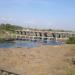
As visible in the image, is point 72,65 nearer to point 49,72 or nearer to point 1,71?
point 49,72

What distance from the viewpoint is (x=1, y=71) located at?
11.0 m

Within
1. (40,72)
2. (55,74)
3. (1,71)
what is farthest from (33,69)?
(1,71)

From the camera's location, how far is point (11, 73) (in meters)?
10.5

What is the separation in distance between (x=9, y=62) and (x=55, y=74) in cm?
560

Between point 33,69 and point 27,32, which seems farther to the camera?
point 27,32

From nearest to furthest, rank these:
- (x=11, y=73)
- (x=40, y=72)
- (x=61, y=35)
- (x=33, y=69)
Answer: (x=11, y=73) < (x=40, y=72) < (x=33, y=69) < (x=61, y=35)

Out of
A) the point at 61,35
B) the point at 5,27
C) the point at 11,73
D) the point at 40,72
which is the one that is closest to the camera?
the point at 11,73

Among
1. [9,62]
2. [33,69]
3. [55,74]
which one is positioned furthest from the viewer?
[9,62]

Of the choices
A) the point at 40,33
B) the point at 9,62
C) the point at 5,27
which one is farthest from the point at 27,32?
the point at 9,62

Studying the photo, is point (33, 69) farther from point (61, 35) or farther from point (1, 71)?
point (61, 35)

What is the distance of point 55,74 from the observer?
39.7ft

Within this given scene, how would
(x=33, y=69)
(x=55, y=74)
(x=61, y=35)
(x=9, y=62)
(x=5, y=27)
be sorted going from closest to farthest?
(x=55, y=74)
(x=33, y=69)
(x=9, y=62)
(x=61, y=35)
(x=5, y=27)

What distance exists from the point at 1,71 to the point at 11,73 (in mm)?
725

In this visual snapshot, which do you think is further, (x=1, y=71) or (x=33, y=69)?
(x=33, y=69)
